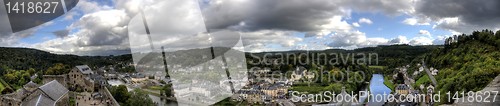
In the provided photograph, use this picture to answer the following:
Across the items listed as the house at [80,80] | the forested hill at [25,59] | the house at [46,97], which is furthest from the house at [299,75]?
the house at [46,97]

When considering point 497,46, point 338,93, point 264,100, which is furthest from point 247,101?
point 497,46

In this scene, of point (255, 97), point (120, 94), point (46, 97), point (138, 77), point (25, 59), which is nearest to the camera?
point (46, 97)

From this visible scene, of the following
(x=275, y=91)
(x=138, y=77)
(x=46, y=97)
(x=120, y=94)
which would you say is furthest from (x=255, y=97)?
(x=46, y=97)

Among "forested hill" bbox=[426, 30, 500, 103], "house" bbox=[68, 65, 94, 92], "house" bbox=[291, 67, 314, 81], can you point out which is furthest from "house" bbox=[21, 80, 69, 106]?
"house" bbox=[291, 67, 314, 81]

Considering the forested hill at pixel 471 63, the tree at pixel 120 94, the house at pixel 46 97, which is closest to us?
the house at pixel 46 97

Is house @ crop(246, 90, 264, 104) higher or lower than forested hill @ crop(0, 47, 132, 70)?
lower

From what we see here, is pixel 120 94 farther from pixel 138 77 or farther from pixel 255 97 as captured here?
pixel 138 77

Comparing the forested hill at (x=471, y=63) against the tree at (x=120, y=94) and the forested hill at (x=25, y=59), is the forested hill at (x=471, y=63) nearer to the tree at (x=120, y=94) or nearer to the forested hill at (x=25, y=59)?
the tree at (x=120, y=94)

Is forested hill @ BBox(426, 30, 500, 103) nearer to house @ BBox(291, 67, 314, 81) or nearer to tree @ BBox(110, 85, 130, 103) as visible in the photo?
house @ BBox(291, 67, 314, 81)

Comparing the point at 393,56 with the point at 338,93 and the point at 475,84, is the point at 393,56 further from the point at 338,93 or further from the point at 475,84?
the point at 475,84
